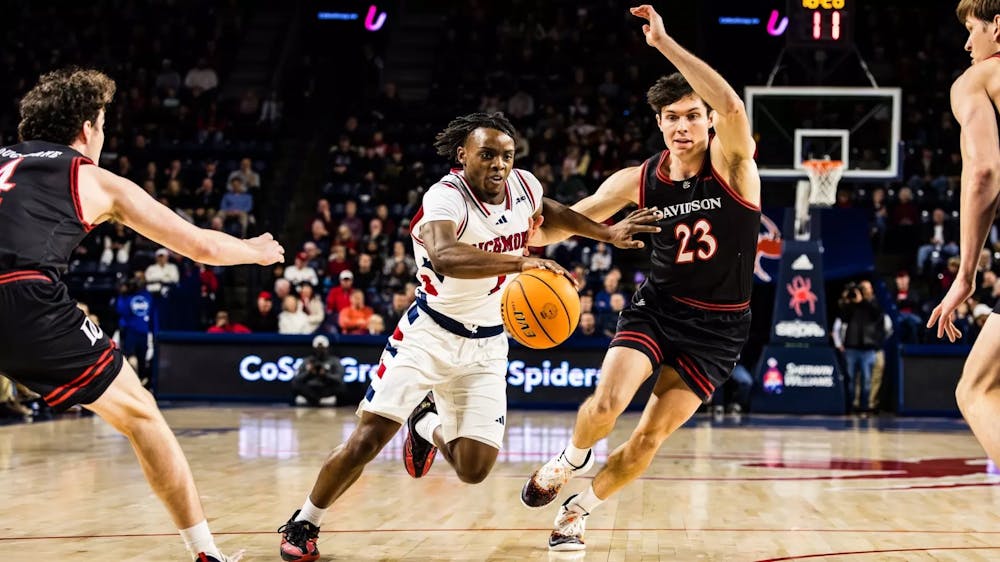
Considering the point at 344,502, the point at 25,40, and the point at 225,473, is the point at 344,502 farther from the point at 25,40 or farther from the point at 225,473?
the point at 25,40

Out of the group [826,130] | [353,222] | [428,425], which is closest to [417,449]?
[428,425]

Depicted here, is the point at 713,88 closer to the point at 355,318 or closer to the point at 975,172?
the point at 975,172

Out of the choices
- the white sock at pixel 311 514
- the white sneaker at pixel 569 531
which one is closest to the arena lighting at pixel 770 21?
the white sneaker at pixel 569 531

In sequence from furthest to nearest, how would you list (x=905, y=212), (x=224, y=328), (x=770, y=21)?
(x=770, y=21), (x=905, y=212), (x=224, y=328)

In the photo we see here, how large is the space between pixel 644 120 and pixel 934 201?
5499 mm

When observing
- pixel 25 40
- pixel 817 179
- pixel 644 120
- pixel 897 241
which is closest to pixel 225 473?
pixel 817 179

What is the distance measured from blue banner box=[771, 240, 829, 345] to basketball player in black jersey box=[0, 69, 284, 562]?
11.7 meters

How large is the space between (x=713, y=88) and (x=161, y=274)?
1331 centimetres

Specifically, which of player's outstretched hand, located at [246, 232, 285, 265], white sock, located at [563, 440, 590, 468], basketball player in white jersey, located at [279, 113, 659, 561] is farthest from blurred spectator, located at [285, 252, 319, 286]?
player's outstretched hand, located at [246, 232, 285, 265]

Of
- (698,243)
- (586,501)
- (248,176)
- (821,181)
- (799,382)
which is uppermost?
(248,176)

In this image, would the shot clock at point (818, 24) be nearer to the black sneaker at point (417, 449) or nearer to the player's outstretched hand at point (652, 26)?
the player's outstretched hand at point (652, 26)

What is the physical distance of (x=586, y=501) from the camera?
5754mm

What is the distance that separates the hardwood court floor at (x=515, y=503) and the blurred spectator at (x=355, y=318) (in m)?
4.26

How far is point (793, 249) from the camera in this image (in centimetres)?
1558
